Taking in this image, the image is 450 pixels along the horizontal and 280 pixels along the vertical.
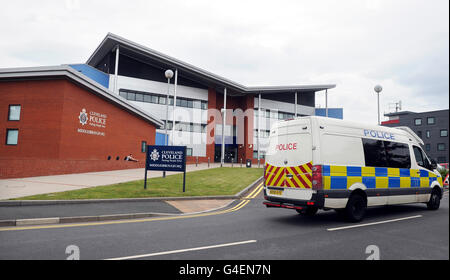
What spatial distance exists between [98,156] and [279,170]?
1672cm

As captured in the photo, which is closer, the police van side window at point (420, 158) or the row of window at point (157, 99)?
the police van side window at point (420, 158)

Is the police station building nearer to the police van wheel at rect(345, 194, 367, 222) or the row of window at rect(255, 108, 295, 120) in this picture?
the row of window at rect(255, 108, 295, 120)

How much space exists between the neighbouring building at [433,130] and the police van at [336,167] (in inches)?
2283

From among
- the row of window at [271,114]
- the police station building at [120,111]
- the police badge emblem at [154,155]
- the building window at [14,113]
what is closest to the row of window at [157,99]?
the police station building at [120,111]

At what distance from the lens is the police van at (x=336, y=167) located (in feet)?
23.2

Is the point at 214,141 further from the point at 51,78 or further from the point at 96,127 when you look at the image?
the point at 51,78

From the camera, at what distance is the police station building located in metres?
17.6

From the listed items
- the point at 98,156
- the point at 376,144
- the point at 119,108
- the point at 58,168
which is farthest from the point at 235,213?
the point at 119,108

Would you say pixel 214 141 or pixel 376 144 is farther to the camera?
pixel 214 141

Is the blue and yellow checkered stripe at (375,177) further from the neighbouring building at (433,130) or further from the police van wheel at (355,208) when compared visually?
the neighbouring building at (433,130)

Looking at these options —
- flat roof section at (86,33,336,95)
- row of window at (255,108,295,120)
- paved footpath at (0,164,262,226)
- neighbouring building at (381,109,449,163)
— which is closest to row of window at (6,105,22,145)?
paved footpath at (0,164,262,226)

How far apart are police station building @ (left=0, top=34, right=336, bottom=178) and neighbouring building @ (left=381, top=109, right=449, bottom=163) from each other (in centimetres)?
2739

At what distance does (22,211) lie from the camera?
7742 millimetres

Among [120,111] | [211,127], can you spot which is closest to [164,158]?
[120,111]
